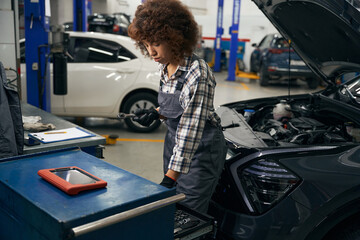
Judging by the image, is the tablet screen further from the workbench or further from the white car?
the white car

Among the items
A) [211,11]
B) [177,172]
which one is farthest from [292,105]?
[211,11]

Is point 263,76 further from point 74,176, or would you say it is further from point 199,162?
point 74,176

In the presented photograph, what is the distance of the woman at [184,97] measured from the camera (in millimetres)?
1743

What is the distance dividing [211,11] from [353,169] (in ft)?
64.0

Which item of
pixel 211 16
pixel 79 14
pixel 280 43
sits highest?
pixel 211 16

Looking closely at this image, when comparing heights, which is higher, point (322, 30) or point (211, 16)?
point (211, 16)

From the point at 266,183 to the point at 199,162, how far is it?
355 millimetres

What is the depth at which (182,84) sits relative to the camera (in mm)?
1859

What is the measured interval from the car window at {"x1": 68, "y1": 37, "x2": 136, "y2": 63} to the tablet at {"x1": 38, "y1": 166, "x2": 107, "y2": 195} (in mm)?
4204

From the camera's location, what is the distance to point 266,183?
193cm

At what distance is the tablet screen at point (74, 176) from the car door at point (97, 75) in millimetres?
4068

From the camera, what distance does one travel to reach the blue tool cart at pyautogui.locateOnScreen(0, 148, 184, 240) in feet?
3.73

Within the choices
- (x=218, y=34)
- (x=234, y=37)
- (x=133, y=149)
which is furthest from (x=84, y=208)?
(x=218, y=34)

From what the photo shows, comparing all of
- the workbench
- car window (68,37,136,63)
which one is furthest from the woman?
car window (68,37,136,63)
